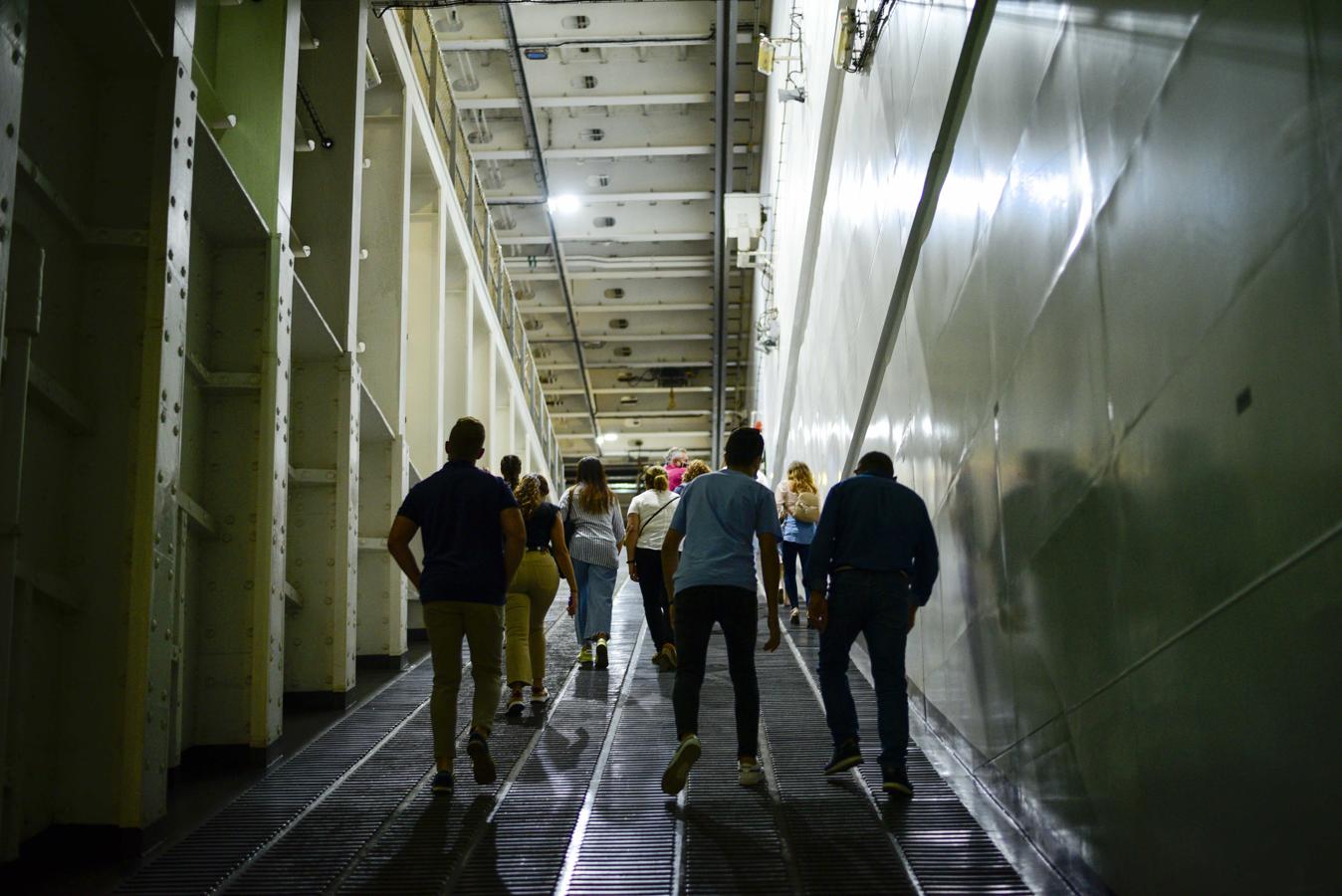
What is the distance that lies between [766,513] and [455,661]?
5.30 ft

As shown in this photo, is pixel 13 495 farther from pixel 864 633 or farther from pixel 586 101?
pixel 586 101

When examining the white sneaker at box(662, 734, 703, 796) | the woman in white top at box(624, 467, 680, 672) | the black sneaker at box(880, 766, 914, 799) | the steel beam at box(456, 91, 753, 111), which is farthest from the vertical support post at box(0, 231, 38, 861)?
the steel beam at box(456, 91, 753, 111)

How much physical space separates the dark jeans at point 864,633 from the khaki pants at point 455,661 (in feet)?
5.09

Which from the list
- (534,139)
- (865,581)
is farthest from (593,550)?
(534,139)

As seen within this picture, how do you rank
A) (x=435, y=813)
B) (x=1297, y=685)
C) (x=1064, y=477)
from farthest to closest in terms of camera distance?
1. (x=435, y=813)
2. (x=1064, y=477)
3. (x=1297, y=685)

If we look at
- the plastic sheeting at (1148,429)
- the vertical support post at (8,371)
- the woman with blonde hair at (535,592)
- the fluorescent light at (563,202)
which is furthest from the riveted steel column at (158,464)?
the fluorescent light at (563,202)

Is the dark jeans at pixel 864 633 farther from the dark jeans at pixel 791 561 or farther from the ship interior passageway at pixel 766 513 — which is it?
the dark jeans at pixel 791 561

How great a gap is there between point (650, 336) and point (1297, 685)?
2472cm

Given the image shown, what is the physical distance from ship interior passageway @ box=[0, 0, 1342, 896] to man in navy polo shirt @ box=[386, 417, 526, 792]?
27 mm

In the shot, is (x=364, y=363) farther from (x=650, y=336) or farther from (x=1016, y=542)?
(x=650, y=336)

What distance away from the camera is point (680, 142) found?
61.3 ft

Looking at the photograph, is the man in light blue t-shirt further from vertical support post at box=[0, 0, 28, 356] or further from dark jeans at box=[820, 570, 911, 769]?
vertical support post at box=[0, 0, 28, 356]

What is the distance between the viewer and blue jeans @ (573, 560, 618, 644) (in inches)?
327

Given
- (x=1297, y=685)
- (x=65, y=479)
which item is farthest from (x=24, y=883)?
(x=1297, y=685)
